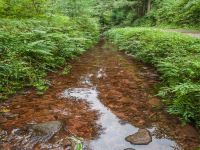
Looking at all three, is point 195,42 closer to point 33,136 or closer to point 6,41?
point 6,41

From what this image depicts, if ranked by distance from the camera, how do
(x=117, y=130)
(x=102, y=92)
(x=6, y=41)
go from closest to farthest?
1. (x=117, y=130)
2. (x=102, y=92)
3. (x=6, y=41)

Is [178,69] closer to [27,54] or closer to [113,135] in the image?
[113,135]

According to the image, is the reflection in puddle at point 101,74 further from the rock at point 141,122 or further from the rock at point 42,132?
the rock at point 42,132

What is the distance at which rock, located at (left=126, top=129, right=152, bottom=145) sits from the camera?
4938 mm

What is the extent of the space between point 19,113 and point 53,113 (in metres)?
0.69

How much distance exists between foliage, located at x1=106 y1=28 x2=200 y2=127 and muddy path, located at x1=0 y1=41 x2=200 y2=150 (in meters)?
0.31

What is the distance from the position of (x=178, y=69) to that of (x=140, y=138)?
3.26m

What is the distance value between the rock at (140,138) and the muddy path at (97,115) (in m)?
0.08

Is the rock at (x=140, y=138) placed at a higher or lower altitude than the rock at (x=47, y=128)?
lower

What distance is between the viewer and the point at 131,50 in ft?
48.0

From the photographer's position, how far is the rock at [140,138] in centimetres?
494

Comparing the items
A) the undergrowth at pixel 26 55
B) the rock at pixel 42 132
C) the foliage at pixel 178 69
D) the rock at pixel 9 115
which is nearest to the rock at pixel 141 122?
the foliage at pixel 178 69

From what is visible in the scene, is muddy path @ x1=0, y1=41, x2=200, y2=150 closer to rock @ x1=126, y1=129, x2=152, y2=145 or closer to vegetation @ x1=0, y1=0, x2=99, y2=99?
rock @ x1=126, y1=129, x2=152, y2=145

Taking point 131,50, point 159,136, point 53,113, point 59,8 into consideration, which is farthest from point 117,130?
point 59,8
